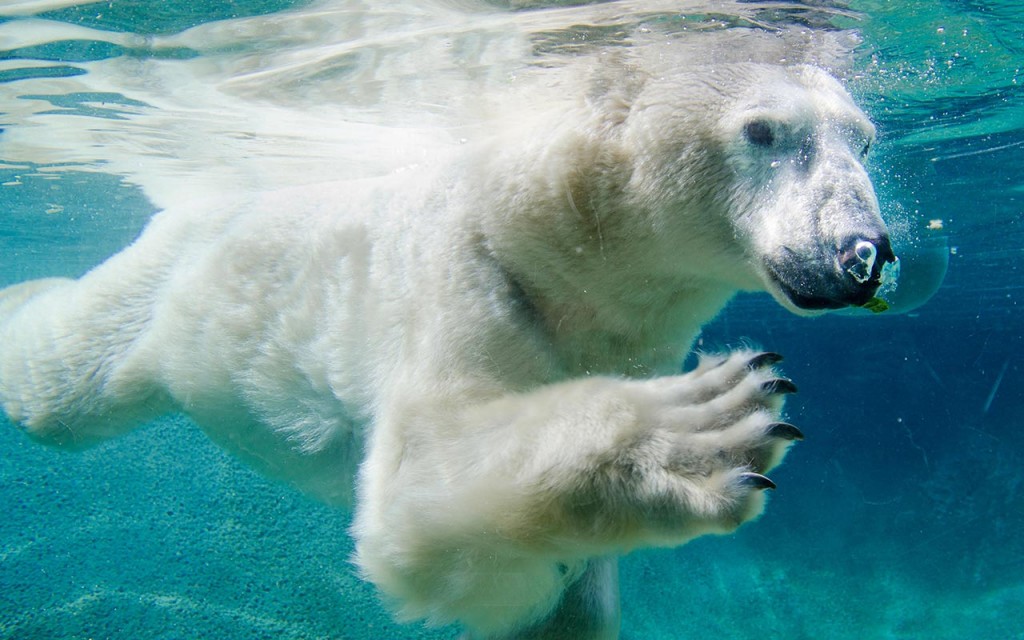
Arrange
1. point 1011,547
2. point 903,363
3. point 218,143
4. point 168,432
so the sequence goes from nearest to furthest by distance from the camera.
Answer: point 218,143 < point 168,432 < point 1011,547 < point 903,363

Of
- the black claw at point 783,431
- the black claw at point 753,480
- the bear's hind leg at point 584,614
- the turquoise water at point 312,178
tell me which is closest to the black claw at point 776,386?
the black claw at point 783,431

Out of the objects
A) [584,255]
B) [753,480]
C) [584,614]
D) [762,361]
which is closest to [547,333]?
[584,255]

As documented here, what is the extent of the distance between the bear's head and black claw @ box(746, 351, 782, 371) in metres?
0.30

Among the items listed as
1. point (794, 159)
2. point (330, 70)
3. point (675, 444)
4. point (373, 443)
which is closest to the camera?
point (675, 444)

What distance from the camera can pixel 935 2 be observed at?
4.51 meters

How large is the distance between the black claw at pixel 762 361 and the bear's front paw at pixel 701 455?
0.02 meters

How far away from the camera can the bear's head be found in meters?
2.11

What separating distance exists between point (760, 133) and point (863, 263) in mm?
668

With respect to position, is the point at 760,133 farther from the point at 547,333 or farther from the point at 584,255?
the point at 547,333

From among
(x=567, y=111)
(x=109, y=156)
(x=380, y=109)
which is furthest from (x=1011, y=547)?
(x=109, y=156)

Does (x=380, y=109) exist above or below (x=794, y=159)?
below

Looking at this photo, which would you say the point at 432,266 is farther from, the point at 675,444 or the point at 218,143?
the point at 218,143

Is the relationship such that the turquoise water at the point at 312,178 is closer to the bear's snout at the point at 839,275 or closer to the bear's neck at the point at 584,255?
the bear's neck at the point at 584,255

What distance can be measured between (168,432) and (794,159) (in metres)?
9.14
